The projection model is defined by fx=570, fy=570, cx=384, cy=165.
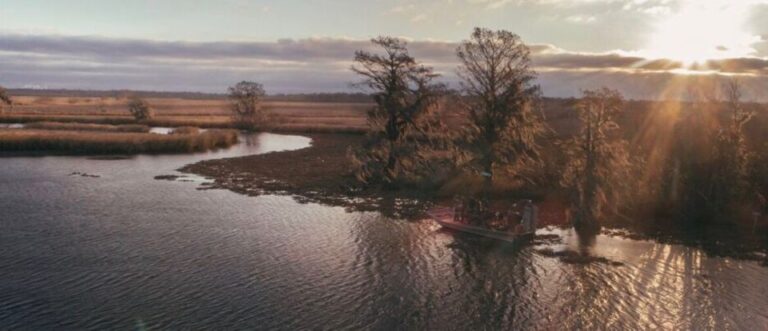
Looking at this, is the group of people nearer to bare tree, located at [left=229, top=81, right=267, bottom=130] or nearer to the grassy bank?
the grassy bank

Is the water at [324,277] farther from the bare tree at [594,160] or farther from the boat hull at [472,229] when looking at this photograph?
the bare tree at [594,160]

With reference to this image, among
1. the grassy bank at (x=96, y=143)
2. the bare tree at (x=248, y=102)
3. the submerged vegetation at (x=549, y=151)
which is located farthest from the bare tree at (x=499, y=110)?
the bare tree at (x=248, y=102)

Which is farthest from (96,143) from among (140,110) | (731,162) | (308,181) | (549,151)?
(731,162)

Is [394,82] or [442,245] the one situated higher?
[394,82]

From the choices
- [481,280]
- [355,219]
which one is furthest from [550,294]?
[355,219]

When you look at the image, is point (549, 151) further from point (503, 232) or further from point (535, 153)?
point (503, 232)

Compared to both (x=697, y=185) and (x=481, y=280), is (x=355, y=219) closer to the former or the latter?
(x=481, y=280)

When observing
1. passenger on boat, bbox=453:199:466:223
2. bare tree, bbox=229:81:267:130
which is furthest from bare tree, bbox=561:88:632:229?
bare tree, bbox=229:81:267:130
